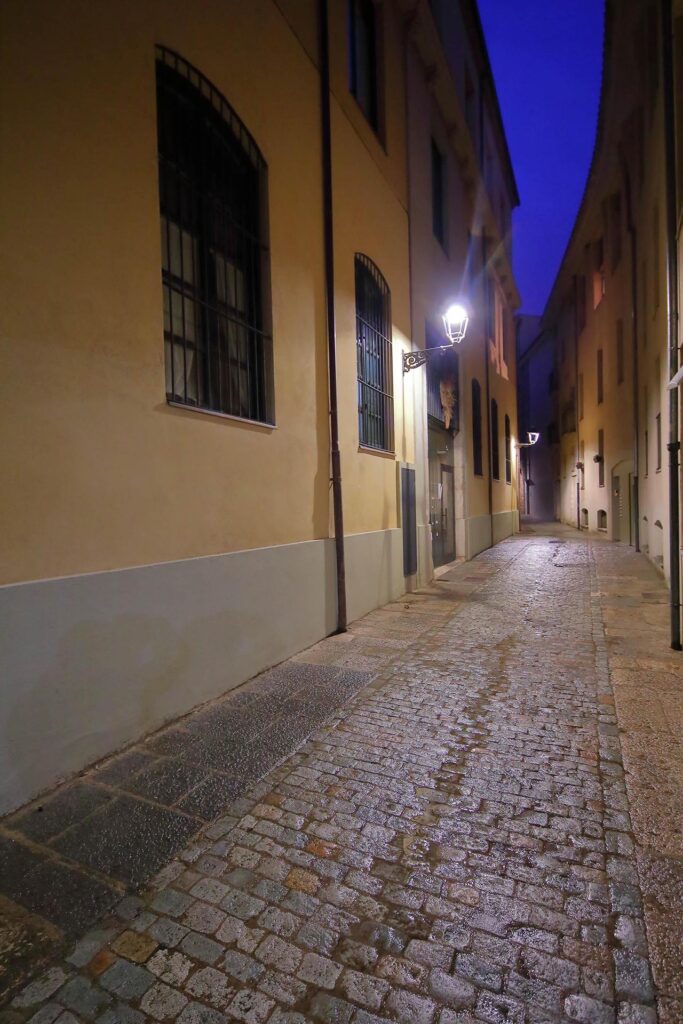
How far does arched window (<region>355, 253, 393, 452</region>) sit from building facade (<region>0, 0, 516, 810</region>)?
3.0 inches

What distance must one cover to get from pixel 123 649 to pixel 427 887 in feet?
7.09

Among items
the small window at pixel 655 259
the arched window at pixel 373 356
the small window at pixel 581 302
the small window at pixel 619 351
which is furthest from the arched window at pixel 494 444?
the arched window at pixel 373 356

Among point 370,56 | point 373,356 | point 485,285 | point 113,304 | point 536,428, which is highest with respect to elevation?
point 370,56

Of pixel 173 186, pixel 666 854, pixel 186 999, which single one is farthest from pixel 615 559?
pixel 186 999

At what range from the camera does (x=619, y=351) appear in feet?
51.6

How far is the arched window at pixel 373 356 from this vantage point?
721cm

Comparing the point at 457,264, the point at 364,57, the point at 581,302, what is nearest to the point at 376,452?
the point at 364,57

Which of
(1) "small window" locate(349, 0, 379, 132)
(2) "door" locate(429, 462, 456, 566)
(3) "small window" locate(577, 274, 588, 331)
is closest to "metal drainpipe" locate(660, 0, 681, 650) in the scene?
(1) "small window" locate(349, 0, 379, 132)

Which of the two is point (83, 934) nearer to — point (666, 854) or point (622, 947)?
point (622, 947)

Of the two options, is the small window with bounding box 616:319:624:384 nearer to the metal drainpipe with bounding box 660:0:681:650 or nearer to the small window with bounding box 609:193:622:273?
the small window with bounding box 609:193:622:273

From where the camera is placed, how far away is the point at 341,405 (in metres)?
6.26

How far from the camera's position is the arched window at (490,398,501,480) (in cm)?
1674

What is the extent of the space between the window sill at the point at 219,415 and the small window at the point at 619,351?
569 inches

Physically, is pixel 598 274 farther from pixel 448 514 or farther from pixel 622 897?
pixel 622 897
